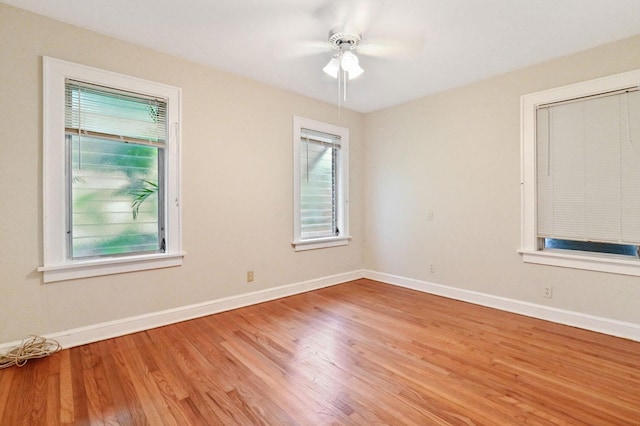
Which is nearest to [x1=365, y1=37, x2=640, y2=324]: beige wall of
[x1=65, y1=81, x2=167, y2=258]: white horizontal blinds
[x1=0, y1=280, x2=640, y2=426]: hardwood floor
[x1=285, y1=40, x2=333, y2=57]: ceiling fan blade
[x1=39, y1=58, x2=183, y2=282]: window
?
[x1=0, y1=280, x2=640, y2=426]: hardwood floor

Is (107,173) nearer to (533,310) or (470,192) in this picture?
(470,192)

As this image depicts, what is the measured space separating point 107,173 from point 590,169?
172 inches

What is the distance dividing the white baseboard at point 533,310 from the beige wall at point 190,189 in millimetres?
1154

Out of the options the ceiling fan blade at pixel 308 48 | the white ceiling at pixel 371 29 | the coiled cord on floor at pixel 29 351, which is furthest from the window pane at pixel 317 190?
the coiled cord on floor at pixel 29 351

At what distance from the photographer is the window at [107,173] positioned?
2340mm

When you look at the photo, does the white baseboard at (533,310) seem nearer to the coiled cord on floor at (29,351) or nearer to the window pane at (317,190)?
the window pane at (317,190)

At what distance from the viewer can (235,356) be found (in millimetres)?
2260

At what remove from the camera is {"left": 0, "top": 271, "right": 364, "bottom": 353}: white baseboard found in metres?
2.40

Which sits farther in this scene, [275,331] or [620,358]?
[275,331]

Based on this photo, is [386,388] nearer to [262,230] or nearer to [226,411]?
[226,411]

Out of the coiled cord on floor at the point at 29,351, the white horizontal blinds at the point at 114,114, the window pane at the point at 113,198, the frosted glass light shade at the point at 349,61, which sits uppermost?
the frosted glass light shade at the point at 349,61

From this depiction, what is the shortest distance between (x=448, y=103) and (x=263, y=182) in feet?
8.21

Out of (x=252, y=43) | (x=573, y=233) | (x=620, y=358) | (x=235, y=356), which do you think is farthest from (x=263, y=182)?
(x=620, y=358)

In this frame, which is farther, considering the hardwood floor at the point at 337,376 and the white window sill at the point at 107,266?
the white window sill at the point at 107,266
